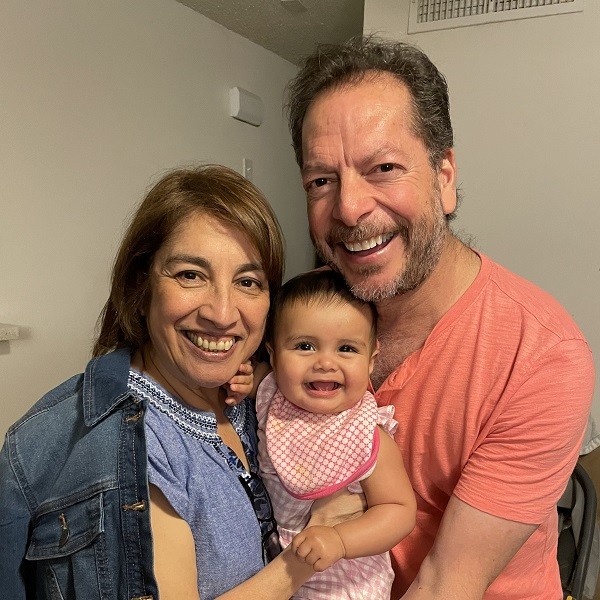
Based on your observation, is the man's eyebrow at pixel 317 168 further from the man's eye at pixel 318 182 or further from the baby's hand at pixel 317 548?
the baby's hand at pixel 317 548

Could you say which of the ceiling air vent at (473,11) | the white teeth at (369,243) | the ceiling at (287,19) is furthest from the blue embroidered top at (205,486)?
the ceiling at (287,19)

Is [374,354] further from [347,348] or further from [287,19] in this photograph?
[287,19]

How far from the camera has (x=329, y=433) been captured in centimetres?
127

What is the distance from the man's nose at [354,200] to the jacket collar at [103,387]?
0.51 m

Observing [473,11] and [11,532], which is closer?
[11,532]

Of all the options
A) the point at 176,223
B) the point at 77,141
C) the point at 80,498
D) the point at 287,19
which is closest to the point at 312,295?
the point at 176,223

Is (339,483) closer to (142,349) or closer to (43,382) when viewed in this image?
(142,349)

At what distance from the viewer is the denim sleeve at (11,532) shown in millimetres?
1055

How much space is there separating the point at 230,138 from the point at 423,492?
8.42 ft

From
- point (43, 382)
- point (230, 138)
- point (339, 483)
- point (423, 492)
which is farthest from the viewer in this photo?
point (230, 138)

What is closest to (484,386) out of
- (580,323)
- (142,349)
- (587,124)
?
(142,349)

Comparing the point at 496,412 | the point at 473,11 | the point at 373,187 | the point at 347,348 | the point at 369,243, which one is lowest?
the point at 496,412

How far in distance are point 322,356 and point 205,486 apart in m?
0.34

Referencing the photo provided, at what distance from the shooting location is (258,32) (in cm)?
350
